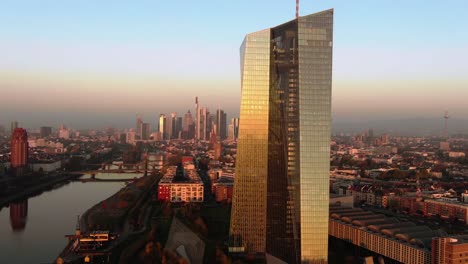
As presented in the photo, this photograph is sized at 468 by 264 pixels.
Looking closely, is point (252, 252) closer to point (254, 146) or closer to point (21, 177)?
point (254, 146)

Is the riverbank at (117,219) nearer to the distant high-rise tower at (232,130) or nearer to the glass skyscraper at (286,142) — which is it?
the glass skyscraper at (286,142)

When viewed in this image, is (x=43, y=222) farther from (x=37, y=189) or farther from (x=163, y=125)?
(x=163, y=125)

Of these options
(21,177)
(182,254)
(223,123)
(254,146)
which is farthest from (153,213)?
(223,123)

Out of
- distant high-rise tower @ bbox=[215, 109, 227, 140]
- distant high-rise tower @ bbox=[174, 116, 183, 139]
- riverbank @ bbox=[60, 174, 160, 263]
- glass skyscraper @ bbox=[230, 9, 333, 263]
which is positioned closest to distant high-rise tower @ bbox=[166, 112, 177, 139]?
distant high-rise tower @ bbox=[174, 116, 183, 139]

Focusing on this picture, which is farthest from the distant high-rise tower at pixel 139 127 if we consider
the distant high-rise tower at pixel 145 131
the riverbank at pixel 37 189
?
the riverbank at pixel 37 189

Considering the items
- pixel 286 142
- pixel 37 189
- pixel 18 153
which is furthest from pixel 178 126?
pixel 286 142

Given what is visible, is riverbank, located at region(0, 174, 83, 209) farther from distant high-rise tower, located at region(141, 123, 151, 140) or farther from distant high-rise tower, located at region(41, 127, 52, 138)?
distant high-rise tower, located at region(41, 127, 52, 138)
